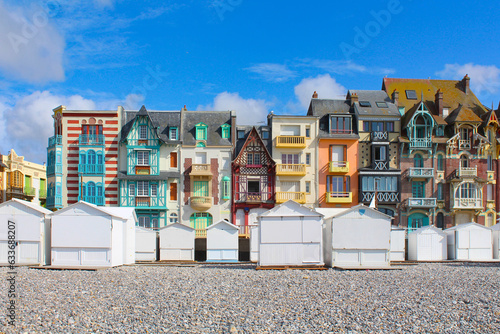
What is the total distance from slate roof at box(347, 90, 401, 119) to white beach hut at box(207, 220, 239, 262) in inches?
685

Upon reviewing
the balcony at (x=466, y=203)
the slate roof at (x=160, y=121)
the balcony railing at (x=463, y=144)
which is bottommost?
the balcony at (x=466, y=203)

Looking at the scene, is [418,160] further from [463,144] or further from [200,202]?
[200,202]

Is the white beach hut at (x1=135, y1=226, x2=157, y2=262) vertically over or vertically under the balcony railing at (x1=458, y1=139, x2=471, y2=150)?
under

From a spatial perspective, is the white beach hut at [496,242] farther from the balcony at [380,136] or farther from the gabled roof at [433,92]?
the gabled roof at [433,92]

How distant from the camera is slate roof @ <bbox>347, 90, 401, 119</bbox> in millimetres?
46844

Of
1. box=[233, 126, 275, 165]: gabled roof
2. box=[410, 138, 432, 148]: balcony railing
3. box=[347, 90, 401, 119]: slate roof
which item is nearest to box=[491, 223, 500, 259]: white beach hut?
box=[410, 138, 432, 148]: balcony railing

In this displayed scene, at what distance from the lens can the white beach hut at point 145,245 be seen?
3519 cm

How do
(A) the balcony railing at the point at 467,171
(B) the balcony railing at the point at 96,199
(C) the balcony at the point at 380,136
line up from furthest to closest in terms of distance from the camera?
(A) the balcony railing at the point at 467,171 < (C) the balcony at the point at 380,136 < (B) the balcony railing at the point at 96,199

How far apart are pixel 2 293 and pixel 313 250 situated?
14.2 meters

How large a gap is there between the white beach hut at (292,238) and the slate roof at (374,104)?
820 inches

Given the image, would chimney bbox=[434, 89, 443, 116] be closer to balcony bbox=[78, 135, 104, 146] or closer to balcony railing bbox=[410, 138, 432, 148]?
balcony railing bbox=[410, 138, 432, 148]

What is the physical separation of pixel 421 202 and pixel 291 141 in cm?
1155

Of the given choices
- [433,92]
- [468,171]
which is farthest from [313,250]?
[433,92]

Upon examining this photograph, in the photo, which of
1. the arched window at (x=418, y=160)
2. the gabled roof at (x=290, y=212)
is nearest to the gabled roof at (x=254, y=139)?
the arched window at (x=418, y=160)
